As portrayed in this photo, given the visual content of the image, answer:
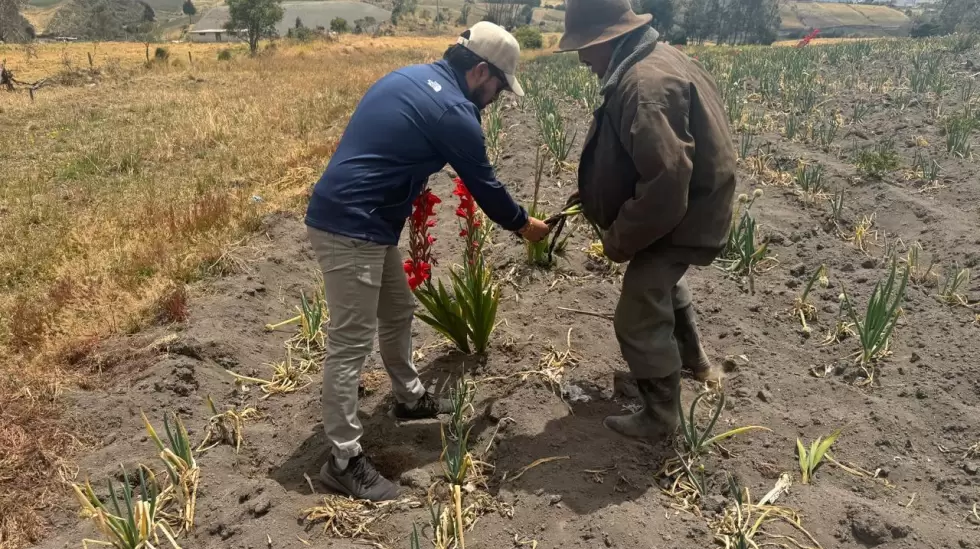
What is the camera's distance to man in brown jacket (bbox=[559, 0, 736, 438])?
7.40 ft

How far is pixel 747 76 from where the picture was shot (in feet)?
40.6

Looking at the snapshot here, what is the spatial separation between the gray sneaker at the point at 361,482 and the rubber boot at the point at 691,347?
5.35 ft

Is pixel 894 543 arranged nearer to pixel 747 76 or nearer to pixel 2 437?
pixel 2 437

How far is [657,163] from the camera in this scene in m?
2.23

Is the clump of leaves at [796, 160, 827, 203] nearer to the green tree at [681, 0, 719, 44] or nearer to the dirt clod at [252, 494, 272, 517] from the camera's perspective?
the dirt clod at [252, 494, 272, 517]

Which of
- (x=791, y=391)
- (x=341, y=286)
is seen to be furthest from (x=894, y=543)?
(x=341, y=286)

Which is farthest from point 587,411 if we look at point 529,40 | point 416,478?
point 529,40

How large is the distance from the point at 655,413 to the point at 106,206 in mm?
6111

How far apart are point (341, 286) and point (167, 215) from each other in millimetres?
4125

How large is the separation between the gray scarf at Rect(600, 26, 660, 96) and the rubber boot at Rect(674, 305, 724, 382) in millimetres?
1300

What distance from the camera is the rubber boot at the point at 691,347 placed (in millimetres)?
3189

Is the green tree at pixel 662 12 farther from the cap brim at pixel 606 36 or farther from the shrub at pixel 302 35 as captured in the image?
the cap brim at pixel 606 36

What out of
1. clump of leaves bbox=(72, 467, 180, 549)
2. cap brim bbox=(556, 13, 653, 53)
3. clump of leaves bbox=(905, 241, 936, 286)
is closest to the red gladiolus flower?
cap brim bbox=(556, 13, 653, 53)

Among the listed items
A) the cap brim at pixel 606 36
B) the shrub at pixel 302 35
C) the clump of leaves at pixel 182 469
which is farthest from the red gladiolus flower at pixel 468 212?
the shrub at pixel 302 35
